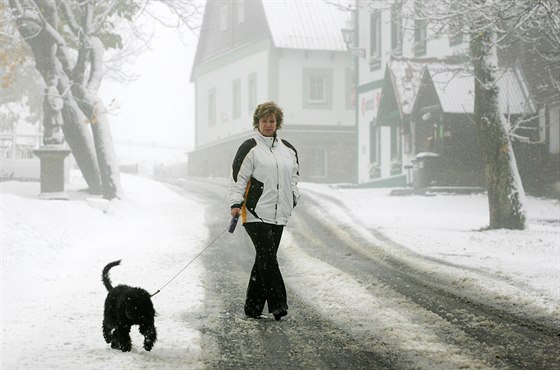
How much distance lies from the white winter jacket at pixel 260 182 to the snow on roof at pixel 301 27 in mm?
32626

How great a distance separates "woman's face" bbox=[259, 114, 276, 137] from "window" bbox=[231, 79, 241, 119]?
35.6 metres

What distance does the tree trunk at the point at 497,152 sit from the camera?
16.7 meters

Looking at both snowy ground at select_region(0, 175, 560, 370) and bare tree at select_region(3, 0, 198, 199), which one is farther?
bare tree at select_region(3, 0, 198, 199)

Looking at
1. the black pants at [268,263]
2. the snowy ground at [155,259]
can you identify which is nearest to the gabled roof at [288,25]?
the snowy ground at [155,259]

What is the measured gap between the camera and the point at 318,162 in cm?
4066

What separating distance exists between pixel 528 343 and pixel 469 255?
21.2 ft

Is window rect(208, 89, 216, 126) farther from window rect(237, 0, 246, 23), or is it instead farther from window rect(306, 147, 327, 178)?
window rect(306, 147, 327, 178)

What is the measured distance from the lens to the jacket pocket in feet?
26.0

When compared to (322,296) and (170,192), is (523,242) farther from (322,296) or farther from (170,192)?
(170,192)

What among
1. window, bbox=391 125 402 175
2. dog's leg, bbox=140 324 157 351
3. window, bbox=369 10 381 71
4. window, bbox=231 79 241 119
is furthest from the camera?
window, bbox=231 79 241 119

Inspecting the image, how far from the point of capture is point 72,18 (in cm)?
2275

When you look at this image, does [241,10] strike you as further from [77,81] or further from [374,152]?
[77,81]

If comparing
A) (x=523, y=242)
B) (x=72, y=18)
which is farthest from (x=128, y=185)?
(x=523, y=242)

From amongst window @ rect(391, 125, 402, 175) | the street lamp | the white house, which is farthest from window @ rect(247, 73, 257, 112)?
window @ rect(391, 125, 402, 175)
